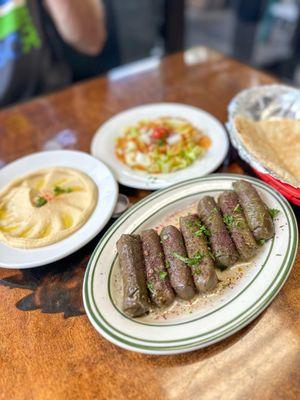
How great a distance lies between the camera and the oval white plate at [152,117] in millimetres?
1842

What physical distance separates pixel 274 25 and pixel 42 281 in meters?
6.00

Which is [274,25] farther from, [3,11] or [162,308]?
[162,308]

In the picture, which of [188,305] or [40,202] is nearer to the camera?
[188,305]

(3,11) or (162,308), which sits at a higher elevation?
(3,11)

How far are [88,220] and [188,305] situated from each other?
0.61m

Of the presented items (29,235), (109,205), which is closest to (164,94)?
(109,205)

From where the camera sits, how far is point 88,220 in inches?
63.5

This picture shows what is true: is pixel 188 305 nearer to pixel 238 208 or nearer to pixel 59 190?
pixel 238 208

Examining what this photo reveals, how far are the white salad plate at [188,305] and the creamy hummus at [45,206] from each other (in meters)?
0.23

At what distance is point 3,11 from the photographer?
8.98ft

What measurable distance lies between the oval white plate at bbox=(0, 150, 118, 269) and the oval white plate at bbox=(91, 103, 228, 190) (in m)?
0.10

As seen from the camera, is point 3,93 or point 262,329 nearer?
point 262,329

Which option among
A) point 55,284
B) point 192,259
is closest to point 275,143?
point 192,259

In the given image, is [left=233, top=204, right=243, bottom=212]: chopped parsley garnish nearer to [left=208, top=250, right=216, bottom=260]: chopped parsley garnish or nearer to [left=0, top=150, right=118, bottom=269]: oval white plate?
[left=208, top=250, right=216, bottom=260]: chopped parsley garnish
